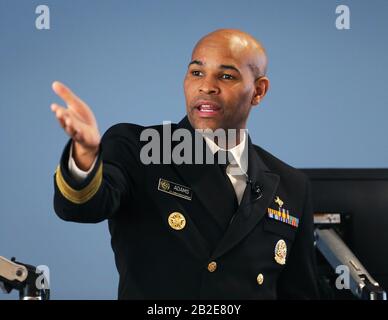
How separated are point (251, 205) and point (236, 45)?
404 mm

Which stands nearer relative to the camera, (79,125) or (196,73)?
(79,125)

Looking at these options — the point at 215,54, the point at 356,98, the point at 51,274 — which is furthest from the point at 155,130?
the point at 356,98

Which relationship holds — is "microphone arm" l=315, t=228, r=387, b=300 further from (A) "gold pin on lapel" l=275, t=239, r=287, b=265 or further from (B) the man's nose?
(B) the man's nose

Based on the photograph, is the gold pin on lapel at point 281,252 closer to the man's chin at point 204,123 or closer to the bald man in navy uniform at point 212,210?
the bald man in navy uniform at point 212,210

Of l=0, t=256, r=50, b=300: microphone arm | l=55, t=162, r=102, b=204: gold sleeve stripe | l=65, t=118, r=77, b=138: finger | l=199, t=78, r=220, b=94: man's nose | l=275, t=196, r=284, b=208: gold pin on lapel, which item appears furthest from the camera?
l=275, t=196, r=284, b=208: gold pin on lapel

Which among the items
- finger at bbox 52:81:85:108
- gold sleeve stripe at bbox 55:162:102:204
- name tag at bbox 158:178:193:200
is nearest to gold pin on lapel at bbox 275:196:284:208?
name tag at bbox 158:178:193:200

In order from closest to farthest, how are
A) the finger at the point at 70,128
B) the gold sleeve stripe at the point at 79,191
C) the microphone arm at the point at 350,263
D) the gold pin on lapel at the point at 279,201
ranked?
the finger at the point at 70,128 → the gold sleeve stripe at the point at 79,191 → the microphone arm at the point at 350,263 → the gold pin on lapel at the point at 279,201

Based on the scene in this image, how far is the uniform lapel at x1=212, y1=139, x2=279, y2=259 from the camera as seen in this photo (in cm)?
164

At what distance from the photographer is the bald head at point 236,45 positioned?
175cm

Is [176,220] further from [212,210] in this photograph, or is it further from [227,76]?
[227,76]

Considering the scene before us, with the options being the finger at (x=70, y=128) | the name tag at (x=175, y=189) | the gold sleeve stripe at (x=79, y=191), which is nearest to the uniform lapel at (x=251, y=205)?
the name tag at (x=175, y=189)

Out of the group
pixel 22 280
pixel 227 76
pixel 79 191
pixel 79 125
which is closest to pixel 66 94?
pixel 79 125

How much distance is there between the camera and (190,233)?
1.64m

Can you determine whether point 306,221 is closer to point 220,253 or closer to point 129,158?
point 220,253
